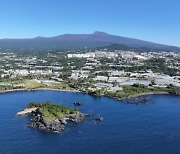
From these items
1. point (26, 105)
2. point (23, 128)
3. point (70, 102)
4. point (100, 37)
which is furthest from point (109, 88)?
point (100, 37)

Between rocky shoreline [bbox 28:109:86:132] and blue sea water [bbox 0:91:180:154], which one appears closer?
blue sea water [bbox 0:91:180:154]

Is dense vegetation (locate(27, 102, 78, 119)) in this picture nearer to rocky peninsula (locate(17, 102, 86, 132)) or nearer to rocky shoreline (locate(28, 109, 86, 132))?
rocky peninsula (locate(17, 102, 86, 132))

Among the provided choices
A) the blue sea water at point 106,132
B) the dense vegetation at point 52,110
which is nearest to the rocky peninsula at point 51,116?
the dense vegetation at point 52,110

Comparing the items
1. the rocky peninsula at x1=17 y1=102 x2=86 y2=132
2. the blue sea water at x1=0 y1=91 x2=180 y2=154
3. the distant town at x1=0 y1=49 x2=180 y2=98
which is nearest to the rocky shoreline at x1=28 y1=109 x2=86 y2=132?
the rocky peninsula at x1=17 y1=102 x2=86 y2=132

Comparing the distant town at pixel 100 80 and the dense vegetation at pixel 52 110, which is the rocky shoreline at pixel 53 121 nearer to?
the dense vegetation at pixel 52 110

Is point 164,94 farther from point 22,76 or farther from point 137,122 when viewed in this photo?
point 22,76

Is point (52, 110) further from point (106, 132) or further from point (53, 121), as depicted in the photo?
point (106, 132)

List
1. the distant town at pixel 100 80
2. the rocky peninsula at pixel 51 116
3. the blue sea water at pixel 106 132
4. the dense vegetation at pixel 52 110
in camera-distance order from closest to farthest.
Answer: the blue sea water at pixel 106 132 < the rocky peninsula at pixel 51 116 < the dense vegetation at pixel 52 110 < the distant town at pixel 100 80
